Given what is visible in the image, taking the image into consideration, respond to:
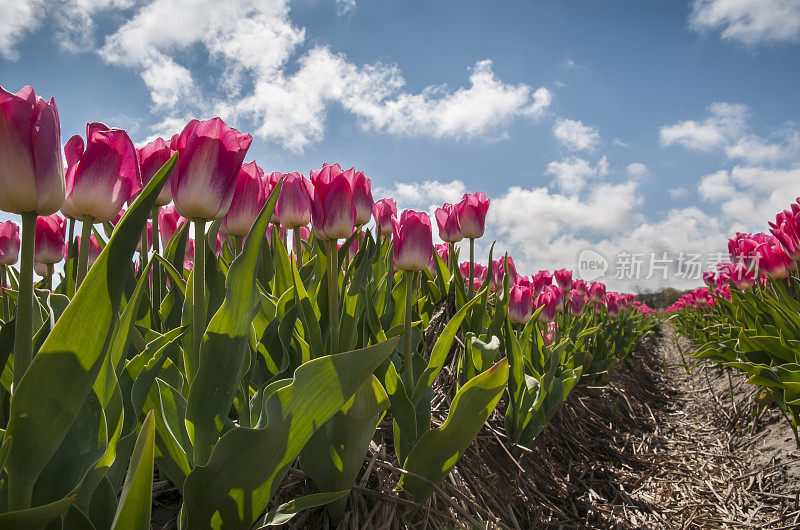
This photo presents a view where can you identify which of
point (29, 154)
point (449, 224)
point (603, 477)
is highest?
point (449, 224)

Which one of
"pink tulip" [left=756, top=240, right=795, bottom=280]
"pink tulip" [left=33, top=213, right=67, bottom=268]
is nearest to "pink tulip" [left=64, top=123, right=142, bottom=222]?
"pink tulip" [left=33, top=213, right=67, bottom=268]

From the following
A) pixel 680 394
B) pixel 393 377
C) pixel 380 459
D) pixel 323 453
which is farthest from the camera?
pixel 680 394

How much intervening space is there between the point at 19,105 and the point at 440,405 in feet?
5.95

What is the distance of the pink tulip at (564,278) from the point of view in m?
4.53

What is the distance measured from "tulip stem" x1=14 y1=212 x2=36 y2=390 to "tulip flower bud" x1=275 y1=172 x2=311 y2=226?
1.11 m

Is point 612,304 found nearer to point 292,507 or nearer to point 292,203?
point 292,203

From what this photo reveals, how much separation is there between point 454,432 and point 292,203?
100 cm

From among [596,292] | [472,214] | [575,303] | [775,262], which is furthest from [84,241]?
[596,292]

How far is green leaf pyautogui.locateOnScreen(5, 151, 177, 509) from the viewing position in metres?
0.68

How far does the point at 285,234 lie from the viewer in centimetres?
215

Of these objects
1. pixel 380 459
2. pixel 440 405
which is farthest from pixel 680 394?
pixel 380 459

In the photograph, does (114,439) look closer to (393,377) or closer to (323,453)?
(323,453)

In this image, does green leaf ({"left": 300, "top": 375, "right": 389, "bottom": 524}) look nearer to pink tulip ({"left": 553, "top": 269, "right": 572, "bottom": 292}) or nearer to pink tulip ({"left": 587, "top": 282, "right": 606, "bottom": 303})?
pink tulip ({"left": 553, "top": 269, "right": 572, "bottom": 292})

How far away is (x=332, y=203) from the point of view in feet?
4.36
